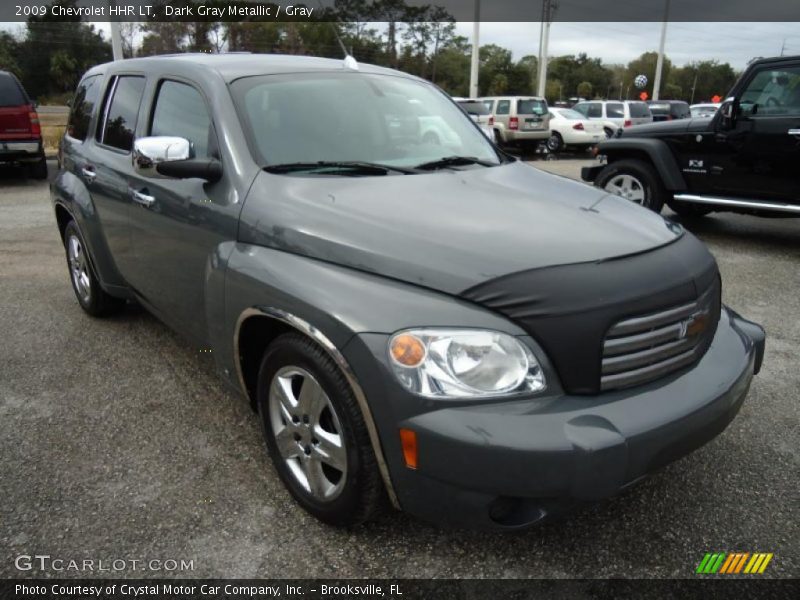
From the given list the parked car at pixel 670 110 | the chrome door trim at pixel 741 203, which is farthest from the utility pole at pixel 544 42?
the chrome door trim at pixel 741 203

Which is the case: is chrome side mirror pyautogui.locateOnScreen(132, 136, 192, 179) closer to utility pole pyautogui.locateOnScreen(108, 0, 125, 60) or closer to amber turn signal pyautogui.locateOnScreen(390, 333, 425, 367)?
amber turn signal pyautogui.locateOnScreen(390, 333, 425, 367)

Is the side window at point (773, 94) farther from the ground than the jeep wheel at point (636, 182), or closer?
farther from the ground

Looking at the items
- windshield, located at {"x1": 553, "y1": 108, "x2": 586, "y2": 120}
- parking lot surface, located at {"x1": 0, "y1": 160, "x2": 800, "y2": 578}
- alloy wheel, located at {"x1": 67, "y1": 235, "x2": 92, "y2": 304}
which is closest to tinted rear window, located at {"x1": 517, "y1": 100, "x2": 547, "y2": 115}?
windshield, located at {"x1": 553, "y1": 108, "x2": 586, "y2": 120}

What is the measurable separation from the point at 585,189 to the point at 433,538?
167cm

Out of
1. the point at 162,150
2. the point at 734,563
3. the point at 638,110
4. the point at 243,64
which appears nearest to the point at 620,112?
the point at 638,110

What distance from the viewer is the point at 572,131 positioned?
69.3ft

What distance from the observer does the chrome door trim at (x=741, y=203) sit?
659 cm

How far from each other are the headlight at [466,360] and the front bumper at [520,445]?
0.16 feet

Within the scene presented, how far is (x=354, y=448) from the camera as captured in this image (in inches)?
84.0

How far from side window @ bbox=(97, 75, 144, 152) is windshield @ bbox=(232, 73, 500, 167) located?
1.00 metres

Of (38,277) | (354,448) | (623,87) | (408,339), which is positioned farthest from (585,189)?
(623,87)

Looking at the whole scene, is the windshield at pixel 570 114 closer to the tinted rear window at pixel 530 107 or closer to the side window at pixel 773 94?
the tinted rear window at pixel 530 107

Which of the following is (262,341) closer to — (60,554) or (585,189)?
(60,554)

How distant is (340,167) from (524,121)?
1885 cm
